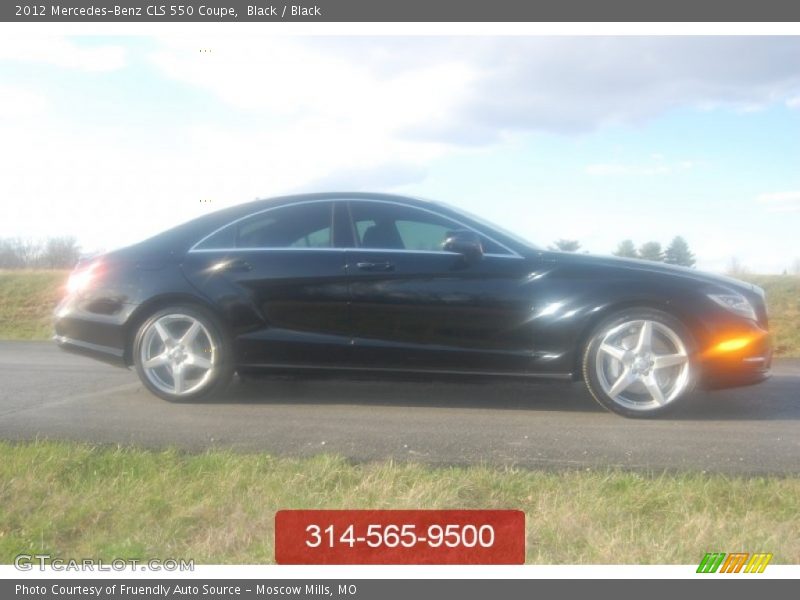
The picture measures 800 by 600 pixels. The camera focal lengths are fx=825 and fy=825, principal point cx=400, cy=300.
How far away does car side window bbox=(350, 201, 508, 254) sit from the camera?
18.7 feet

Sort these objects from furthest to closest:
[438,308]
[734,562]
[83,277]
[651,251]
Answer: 1. [651,251]
2. [83,277]
3. [438,308]
4. [734,562]

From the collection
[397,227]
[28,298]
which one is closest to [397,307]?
[397,227]

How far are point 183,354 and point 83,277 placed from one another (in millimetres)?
993

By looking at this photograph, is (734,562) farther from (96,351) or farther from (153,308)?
(96,351)

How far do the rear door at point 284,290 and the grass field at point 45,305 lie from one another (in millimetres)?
6876

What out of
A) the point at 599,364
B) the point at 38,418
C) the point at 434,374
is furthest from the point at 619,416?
the point at 38,418

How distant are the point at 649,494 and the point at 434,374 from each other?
7.00 ft

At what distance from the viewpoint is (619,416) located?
17.9 feet

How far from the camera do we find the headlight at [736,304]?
5.41 m

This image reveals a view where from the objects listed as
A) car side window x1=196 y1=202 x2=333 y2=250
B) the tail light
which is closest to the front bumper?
car side window x1=196 y1=202 x2=333 y2=250

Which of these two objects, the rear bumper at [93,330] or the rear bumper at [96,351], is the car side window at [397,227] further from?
the rear bumper at [96,351]

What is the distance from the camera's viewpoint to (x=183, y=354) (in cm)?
579
